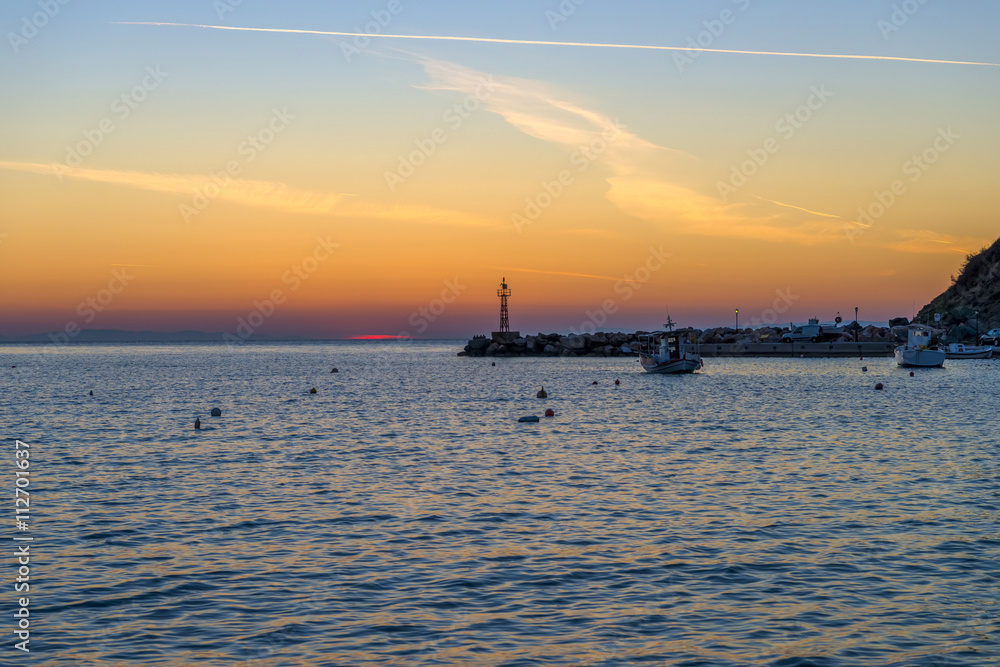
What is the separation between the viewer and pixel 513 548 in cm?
1698

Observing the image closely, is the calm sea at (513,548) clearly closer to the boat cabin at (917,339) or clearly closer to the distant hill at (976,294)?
the boat cabin at (917,339)

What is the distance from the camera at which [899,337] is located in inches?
6378

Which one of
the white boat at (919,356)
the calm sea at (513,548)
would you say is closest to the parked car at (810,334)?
the white boat at (919,356)

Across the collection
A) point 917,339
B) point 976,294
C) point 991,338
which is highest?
point 976,294

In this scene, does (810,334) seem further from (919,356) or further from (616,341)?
(919,356)

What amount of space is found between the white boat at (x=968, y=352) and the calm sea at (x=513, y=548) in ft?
329

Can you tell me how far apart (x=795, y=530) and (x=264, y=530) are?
448 inches

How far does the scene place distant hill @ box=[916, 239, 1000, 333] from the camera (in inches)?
6230

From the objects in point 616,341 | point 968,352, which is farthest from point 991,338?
point 616,341

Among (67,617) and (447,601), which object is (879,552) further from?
(67,617)

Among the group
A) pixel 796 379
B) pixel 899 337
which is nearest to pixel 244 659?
pixel 796 379

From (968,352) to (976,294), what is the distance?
45.0 metres

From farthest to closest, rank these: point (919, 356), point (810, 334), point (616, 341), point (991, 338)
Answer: point (616, 341), point (810, 334), point (991, 338), point (919, 356)

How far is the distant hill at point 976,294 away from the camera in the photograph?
158250mm
